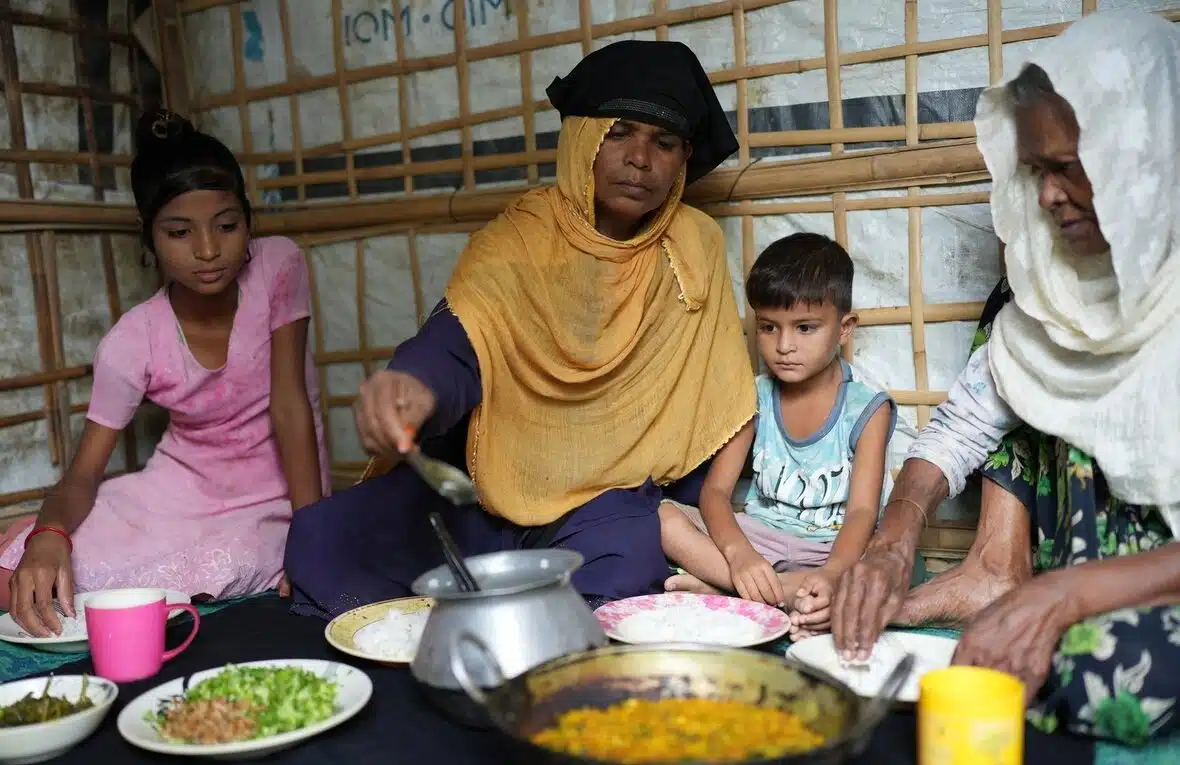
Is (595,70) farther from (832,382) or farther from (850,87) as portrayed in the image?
(832,382)

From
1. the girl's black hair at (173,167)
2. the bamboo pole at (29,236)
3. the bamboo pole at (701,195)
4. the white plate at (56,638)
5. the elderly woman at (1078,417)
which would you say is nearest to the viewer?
the elderly woman at (1078,417)

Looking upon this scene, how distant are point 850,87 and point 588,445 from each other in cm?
97

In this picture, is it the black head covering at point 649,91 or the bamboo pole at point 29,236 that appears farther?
the bamboo pole at point 29,236

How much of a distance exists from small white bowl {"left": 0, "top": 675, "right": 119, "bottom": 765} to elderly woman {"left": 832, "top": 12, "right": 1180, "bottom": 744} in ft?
3.61

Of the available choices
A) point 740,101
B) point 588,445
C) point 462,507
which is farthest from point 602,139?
point 462,507

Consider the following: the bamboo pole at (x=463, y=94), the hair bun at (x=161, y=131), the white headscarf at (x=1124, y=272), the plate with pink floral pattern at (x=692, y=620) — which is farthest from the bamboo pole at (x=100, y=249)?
the white headscarf at (x=1124, y=272)

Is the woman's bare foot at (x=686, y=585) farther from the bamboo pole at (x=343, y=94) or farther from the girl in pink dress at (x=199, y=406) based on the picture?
Answer: the bamboo pole at (x=343, y=94)

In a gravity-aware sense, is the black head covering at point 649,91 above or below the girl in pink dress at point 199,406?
above

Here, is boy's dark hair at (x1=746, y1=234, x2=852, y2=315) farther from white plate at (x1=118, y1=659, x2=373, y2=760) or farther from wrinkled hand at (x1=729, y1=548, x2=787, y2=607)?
white plate at (x1=118, y1=659, x2=373, y2=760)

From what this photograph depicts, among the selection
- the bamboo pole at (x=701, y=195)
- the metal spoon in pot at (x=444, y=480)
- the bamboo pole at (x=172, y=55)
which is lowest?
the metal spoon in pot at (x=444, y=480)

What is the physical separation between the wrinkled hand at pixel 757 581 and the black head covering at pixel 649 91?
0.87 metres

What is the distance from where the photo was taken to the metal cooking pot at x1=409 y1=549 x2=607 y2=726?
4.58 feet

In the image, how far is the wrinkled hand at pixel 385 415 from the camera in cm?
159

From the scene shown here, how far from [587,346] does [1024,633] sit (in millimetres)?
1059
